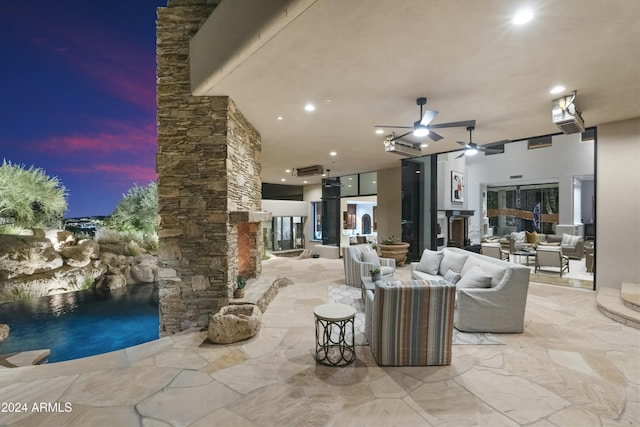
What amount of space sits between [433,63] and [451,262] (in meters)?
3.26

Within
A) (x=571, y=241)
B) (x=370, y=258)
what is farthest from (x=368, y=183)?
(x=571, y=241)

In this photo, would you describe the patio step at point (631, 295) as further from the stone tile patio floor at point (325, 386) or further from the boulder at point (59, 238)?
the boulder at point (59, 238)

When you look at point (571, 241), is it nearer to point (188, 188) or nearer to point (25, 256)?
point (188, 188)

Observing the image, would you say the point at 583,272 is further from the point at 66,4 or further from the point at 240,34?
the point at 66,4

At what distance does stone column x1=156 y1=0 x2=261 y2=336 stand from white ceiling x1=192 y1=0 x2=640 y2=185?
20.3 inches

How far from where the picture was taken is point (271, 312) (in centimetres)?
429

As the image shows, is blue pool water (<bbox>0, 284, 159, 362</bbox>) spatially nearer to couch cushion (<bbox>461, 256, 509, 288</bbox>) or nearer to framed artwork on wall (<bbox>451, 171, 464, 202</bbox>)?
couch cushion (<bbox>461, 256, 509, 288</bbox>)

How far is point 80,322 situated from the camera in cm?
625

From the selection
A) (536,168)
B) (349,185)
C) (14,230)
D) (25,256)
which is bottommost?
(25,256)

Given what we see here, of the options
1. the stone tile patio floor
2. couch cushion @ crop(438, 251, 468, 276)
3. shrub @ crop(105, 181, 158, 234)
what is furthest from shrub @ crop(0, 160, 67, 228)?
couch cushion @ crop(438, 251, 468, 276)

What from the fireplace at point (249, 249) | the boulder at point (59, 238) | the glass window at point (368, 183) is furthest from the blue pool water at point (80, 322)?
the glass window at point (368, 183)

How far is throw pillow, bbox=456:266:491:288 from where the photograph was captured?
11.5 feet

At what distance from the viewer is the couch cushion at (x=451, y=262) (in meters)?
4.51

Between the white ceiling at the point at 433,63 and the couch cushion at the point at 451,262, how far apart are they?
8.03ft
